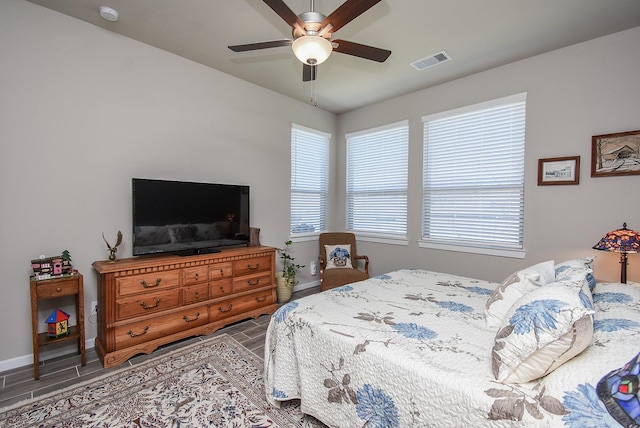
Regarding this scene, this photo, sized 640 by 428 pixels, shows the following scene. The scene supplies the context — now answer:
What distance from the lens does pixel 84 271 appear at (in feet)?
8.73

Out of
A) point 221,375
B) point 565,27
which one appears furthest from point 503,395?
point 565,27

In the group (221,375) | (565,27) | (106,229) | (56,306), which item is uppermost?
(565,27)

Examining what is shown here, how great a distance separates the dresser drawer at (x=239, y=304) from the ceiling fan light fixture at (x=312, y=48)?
2.56 m

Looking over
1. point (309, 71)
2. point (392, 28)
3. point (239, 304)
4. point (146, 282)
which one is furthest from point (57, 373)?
point (392, 28)

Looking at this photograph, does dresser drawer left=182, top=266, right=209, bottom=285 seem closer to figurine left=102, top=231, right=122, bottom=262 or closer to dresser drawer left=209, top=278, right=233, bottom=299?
dresser drawer left=209, top=278, right=233, bottom=299

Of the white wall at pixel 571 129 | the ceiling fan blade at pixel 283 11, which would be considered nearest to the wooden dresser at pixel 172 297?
the ceiling fan blade at pixel 283 11

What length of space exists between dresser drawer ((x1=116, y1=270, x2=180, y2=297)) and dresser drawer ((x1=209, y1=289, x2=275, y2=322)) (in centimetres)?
54

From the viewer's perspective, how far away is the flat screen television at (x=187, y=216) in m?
2.73

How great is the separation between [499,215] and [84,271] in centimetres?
443

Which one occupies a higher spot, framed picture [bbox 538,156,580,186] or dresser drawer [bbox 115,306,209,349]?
framed picture [bbox 538,156,580,186]

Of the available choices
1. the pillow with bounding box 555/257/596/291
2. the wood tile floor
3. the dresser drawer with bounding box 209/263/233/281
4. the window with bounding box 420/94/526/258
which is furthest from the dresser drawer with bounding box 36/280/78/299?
the window with bounding box 420/94/526/258

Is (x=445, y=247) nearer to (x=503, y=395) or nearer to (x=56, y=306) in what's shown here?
(x=503, y=395)

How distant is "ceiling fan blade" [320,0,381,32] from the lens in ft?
5.34

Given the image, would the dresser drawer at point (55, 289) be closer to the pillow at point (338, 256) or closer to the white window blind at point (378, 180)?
the pillow at point (338, 256)
